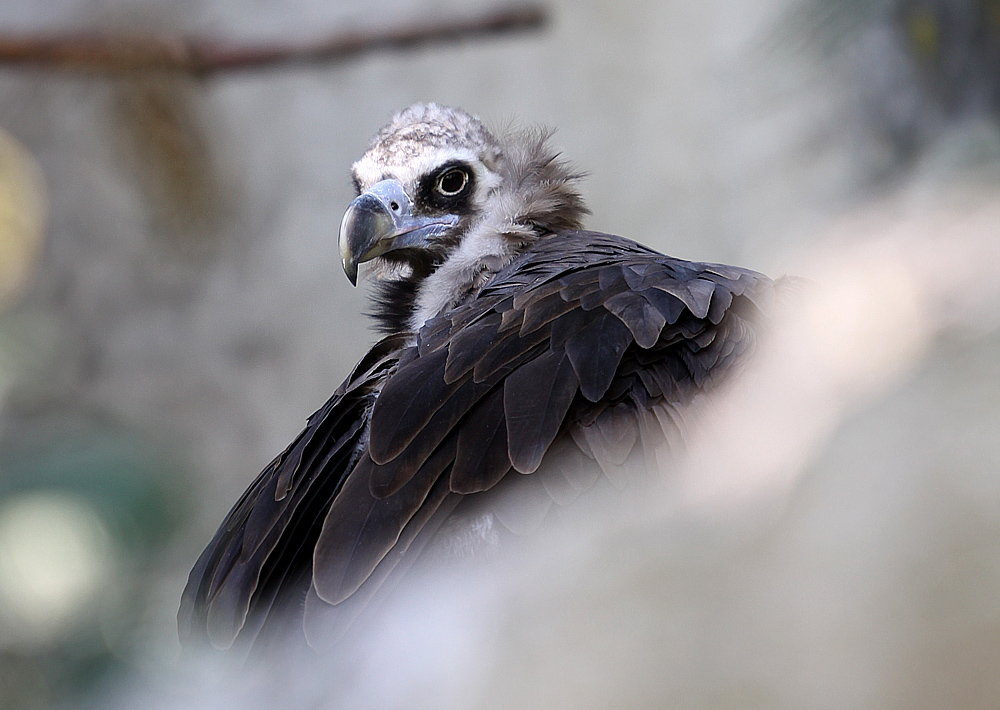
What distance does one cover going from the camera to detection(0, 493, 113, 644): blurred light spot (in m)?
0.66

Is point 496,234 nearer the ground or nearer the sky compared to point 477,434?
nearer the sky

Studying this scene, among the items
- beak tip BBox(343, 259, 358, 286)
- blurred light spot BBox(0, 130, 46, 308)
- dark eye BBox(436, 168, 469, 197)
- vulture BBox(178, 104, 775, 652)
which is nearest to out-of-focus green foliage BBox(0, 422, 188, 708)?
vulture BBox(178, 104, 775, 652)

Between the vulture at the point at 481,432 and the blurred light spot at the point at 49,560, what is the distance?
270 mm

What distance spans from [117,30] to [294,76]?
4.25 ft

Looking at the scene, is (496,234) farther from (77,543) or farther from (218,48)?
(218,48)

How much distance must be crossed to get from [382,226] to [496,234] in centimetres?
19

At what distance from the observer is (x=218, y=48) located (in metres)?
3.03

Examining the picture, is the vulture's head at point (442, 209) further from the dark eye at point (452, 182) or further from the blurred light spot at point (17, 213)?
the blurred light spot at point (17, 213)

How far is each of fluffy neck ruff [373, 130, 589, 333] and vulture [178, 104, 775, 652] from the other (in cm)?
8

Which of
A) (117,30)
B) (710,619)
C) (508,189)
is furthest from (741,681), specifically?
(117,30)

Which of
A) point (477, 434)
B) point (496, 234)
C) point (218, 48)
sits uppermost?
point (218, 48)

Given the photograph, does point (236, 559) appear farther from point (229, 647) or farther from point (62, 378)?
point (62, 378)

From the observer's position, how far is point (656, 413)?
1.22m

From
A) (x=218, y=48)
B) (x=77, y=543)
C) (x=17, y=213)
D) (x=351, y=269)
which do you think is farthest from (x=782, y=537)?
(x=218, y=48)
